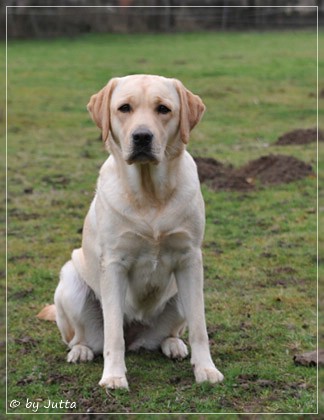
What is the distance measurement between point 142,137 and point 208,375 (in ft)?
4.68

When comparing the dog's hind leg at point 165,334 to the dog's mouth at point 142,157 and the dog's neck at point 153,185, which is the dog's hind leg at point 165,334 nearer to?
the dog's neck at point 153,185

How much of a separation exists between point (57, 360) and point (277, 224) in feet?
14.0

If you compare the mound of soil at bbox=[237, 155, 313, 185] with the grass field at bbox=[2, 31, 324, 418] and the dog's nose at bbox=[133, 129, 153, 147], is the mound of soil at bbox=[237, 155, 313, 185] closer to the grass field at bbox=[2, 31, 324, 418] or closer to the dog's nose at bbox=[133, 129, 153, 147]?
the grass field at bbox=[2, 31, 324, 418]

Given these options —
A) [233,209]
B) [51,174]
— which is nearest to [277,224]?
[233,209]

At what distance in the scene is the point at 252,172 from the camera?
11211mm

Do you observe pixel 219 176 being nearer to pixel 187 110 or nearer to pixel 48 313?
pixel 48 313

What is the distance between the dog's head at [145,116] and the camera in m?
4.60

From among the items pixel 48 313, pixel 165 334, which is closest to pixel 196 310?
pixel 165 334

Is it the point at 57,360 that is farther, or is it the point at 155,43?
the point at 155,43

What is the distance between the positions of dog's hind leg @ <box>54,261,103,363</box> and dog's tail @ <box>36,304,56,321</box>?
25.1 inches

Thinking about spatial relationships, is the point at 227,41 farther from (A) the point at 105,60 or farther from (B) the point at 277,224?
(B) the point at 277,224

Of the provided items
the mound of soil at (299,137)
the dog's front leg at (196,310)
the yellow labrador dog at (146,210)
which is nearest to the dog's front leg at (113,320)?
the yellow labrador dog at (146,210)

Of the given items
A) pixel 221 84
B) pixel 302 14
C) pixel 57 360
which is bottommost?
pixel 57 360

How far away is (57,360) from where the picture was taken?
215 inches
